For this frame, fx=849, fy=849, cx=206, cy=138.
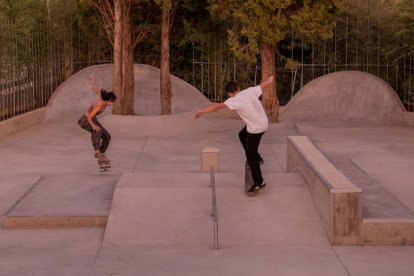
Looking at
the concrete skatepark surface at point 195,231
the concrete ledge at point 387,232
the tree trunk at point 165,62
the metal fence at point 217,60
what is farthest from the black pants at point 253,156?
the metal fence at point 217,60

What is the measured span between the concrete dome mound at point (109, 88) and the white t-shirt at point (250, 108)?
53.8 feet

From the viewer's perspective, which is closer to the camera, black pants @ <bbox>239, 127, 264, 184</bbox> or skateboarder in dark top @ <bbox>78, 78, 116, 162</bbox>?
black pants @ <bbox>239, 127, 264, 184</bbox>

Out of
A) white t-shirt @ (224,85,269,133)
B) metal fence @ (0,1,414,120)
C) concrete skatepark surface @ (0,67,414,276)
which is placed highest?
metal fence @ (0,1,414,120)

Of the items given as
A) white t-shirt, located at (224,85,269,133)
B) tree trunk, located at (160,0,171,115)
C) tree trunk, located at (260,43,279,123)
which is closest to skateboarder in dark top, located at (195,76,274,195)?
white t-shirt, located at (224,85,269,133)

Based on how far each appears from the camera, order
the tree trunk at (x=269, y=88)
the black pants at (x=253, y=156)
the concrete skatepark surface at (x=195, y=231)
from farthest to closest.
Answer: the tree trunk at (x=269, y=88) → the black pants at (x=253, y=156) → the concrete skatepark surface at (x=195, y=231)

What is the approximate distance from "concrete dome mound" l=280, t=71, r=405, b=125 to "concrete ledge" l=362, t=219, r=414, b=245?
16398 mm

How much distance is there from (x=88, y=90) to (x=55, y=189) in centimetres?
1572

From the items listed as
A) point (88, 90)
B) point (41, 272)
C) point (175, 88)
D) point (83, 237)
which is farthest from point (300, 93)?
point (41, 272)

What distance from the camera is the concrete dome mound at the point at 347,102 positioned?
1058 inches

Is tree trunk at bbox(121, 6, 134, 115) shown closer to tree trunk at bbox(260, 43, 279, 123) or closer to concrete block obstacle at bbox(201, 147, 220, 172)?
tree trunk at bbox(260, 43, 279, 123)

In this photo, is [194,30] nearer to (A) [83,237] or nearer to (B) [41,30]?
(B) [41,30]

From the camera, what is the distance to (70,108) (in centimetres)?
A: 2775

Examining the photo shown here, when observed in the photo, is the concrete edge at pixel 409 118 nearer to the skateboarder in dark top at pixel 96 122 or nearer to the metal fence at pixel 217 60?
the metal fence at pixel 217 60

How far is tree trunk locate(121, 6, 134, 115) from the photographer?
1029 inches
